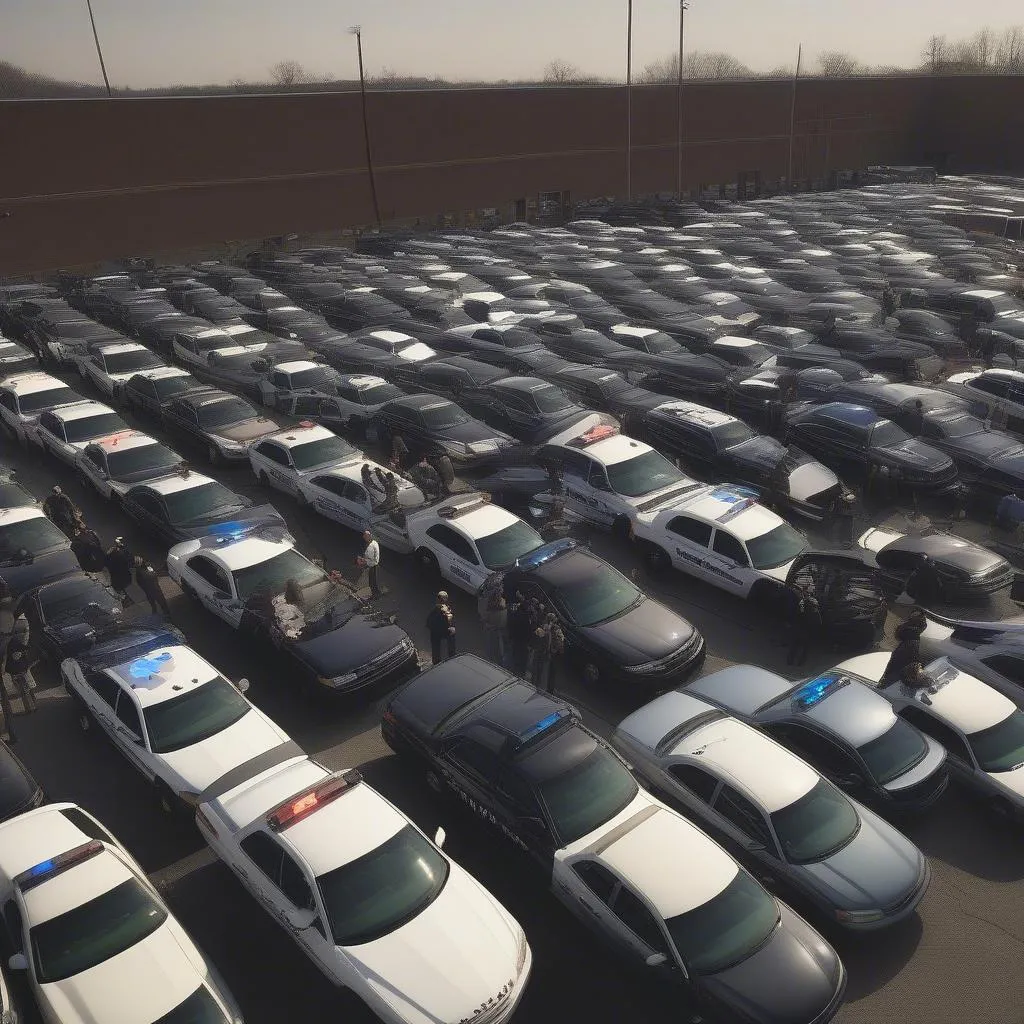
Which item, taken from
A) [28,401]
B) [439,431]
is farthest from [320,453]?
[28,401]

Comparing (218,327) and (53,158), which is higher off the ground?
(53,158)

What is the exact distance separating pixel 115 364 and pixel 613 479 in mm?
14773

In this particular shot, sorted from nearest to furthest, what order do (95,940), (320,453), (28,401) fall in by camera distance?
1. (95,940)
2. (320,453)
3. (28,401)

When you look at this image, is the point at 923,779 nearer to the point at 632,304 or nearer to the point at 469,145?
the point at 632,304

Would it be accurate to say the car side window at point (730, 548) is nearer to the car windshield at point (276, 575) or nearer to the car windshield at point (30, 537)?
the car windshield at point (276, 575)

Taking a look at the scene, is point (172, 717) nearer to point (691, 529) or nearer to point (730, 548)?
point (691, 529)

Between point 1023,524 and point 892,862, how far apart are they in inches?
372

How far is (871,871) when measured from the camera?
7.82 meters

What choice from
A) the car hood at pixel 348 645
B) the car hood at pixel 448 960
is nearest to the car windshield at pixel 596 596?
the car hood at pixel 348 645

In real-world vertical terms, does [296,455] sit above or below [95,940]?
above

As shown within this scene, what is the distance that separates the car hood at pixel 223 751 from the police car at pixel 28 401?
40.0 ft

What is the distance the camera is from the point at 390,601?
1335cm

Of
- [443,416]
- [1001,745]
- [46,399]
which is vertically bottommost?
[1001,745]

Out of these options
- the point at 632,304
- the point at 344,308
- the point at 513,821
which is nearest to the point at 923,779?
the point at 513,821
